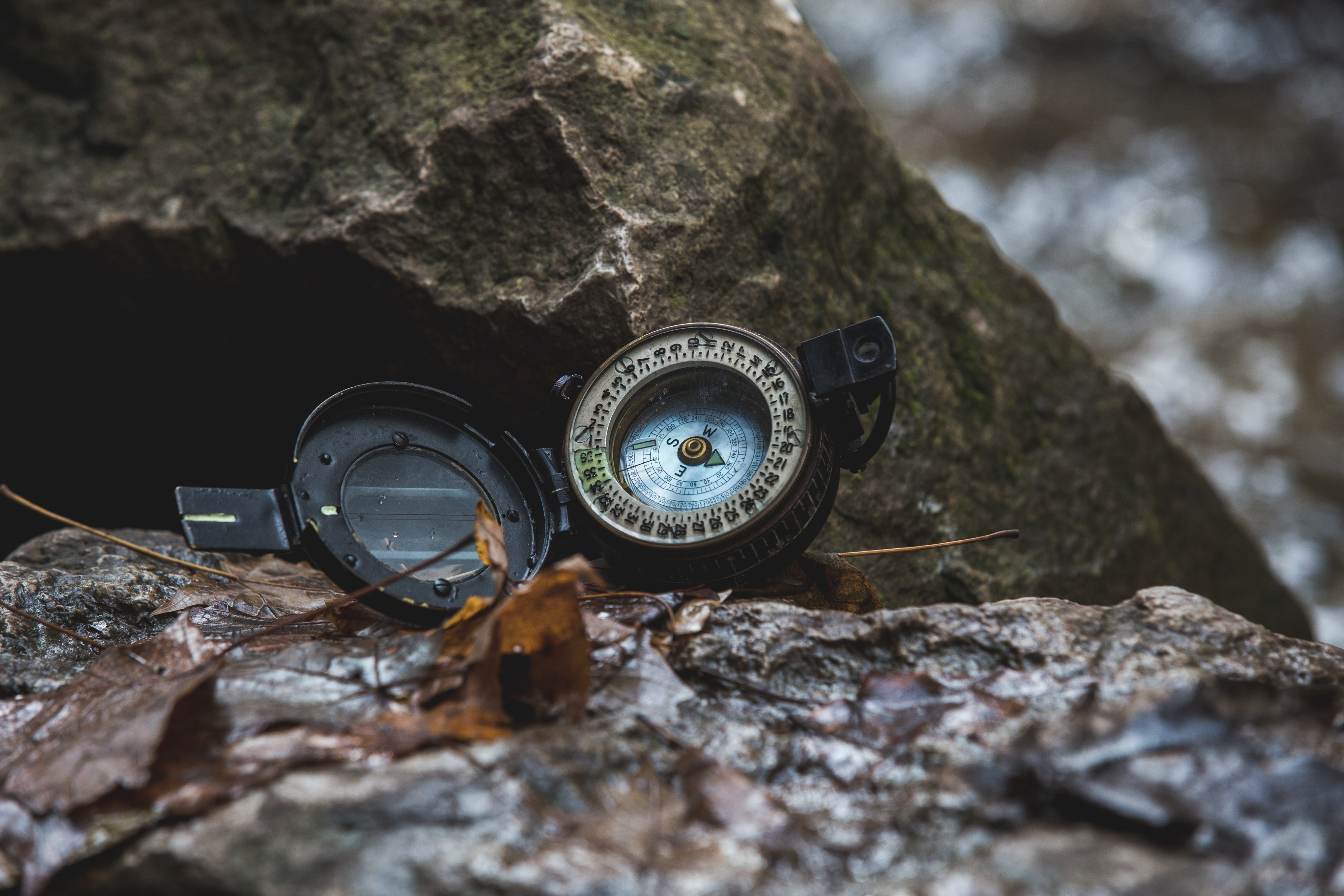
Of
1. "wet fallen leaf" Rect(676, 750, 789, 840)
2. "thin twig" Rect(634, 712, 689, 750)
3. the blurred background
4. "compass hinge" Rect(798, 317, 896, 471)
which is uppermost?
the blurred background

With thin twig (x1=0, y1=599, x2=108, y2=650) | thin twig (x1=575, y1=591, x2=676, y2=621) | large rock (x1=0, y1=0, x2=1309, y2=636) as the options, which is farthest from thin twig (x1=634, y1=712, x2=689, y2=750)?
large rock (x1=0, y1=0, x2=1309, y2=636)

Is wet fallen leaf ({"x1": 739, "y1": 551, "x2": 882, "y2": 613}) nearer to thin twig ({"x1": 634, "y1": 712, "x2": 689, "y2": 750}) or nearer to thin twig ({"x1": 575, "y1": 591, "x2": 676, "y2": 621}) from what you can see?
thin twig ({"x1": 575, "y1": 591, "x2": 676, "y2": 621})

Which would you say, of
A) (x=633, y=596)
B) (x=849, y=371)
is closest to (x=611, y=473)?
(x=633, y=596)

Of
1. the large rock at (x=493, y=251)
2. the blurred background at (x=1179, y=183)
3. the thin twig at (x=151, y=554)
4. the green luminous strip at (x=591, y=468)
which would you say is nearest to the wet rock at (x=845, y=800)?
the green luminous strip at (x=591, y=468)

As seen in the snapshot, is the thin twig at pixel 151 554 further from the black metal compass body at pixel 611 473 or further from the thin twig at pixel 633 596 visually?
the thin twig at pixel 633 596

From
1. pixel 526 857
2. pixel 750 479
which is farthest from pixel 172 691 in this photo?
pixel 750 479

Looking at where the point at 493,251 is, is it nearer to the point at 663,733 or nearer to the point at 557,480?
the point at 557,480
